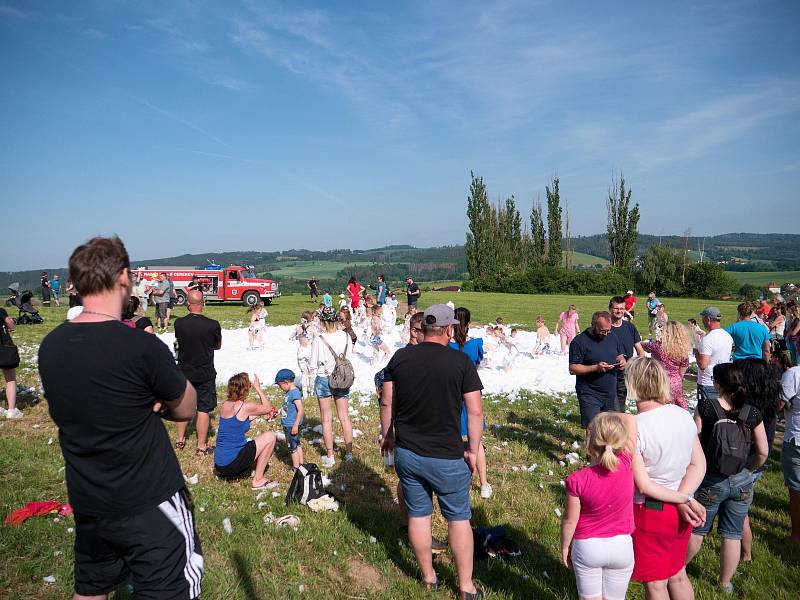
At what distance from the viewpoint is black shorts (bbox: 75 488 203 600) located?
2.12 m

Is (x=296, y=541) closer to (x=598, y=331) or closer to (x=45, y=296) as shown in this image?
(x=598, y=331)

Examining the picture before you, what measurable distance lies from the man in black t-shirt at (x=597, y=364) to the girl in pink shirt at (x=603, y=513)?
2.94m

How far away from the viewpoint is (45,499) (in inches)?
195

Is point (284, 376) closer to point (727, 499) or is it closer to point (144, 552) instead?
point (144, 552)

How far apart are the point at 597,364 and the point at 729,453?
2.26 m

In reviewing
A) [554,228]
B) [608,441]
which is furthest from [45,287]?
[554,228]

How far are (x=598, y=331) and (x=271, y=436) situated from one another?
3956 mm

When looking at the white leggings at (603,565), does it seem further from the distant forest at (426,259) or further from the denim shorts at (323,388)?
the distant forest at (426,259)

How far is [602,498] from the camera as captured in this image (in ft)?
8.68

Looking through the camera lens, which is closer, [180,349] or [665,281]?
[180,349]

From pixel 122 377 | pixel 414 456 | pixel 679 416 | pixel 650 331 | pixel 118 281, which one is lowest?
pixel 650 331

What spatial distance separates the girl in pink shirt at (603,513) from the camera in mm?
2668

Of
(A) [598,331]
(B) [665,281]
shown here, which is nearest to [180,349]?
(A) [598,331]

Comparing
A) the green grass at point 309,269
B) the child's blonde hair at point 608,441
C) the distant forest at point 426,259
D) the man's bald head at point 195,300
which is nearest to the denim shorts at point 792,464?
the child's blonde hair at point 608,441
